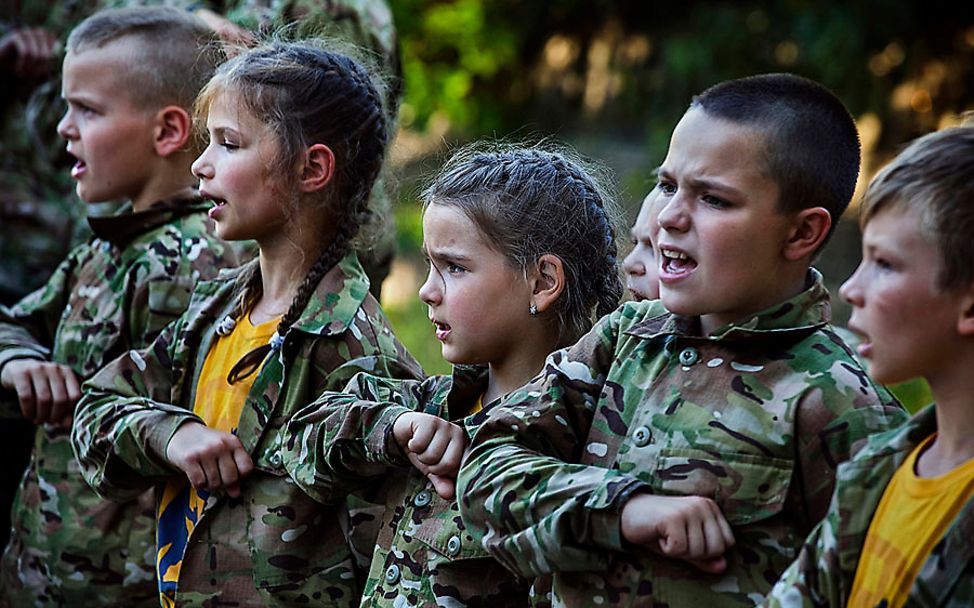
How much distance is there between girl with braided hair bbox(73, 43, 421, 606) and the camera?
122 inches

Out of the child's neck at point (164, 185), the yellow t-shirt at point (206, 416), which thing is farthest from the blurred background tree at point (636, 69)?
the yellow t-shirt at point (206, 416)

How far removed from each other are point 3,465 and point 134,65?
1.77 meters

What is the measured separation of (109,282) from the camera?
12.3 feet

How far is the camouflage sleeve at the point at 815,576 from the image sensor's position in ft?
6.65

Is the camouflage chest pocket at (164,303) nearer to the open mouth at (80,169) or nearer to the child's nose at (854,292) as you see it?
the open mouth at (80,169)

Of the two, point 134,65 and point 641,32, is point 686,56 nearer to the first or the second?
point 641,32

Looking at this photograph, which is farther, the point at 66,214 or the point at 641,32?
the point at 641,32

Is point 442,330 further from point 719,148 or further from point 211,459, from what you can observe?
point 719,148

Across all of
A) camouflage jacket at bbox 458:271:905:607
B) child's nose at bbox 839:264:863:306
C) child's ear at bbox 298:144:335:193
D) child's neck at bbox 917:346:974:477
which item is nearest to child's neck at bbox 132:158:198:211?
child's ear at bbox 298:144:335:193

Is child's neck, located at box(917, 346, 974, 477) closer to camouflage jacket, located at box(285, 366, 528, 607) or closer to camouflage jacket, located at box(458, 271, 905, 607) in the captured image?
camouflage jacket, located at box(458, 271, 905, 607)

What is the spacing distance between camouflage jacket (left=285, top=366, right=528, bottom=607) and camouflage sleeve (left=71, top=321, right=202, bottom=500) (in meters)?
0.40

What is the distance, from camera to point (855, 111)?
8.56 m

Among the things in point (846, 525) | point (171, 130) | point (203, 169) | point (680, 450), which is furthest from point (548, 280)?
point (171, 130)

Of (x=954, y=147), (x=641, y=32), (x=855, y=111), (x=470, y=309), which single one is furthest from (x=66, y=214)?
(x=641, y=32)
